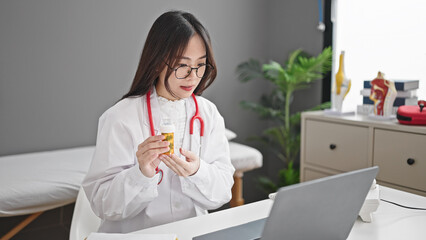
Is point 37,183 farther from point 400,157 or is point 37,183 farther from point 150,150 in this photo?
point 400,157

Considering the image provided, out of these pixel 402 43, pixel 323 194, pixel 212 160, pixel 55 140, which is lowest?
pixel 55 140

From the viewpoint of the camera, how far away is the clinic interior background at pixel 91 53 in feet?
8.67

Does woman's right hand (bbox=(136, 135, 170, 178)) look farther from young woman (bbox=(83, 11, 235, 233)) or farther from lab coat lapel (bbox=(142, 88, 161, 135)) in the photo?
lab coat lapel (bbox=(142, 88, 161, 135))

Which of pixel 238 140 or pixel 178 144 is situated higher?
pixel 178 144

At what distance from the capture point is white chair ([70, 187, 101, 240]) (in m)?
1.40

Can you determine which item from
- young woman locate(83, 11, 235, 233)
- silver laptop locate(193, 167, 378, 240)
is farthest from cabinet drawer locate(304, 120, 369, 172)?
silver laptop locate(193, 167, 378, 240)

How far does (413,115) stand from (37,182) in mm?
1886

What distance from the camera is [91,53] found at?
2.88 metres

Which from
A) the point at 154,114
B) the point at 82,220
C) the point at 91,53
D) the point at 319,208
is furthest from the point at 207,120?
the point at 91,53

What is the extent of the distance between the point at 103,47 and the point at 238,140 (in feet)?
4.35

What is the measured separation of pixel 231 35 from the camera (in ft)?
11.4

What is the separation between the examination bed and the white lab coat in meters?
0.80

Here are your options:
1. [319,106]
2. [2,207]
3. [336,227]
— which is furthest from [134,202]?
[319,106]

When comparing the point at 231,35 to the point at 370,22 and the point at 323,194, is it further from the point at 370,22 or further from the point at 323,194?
the point at 323,194
